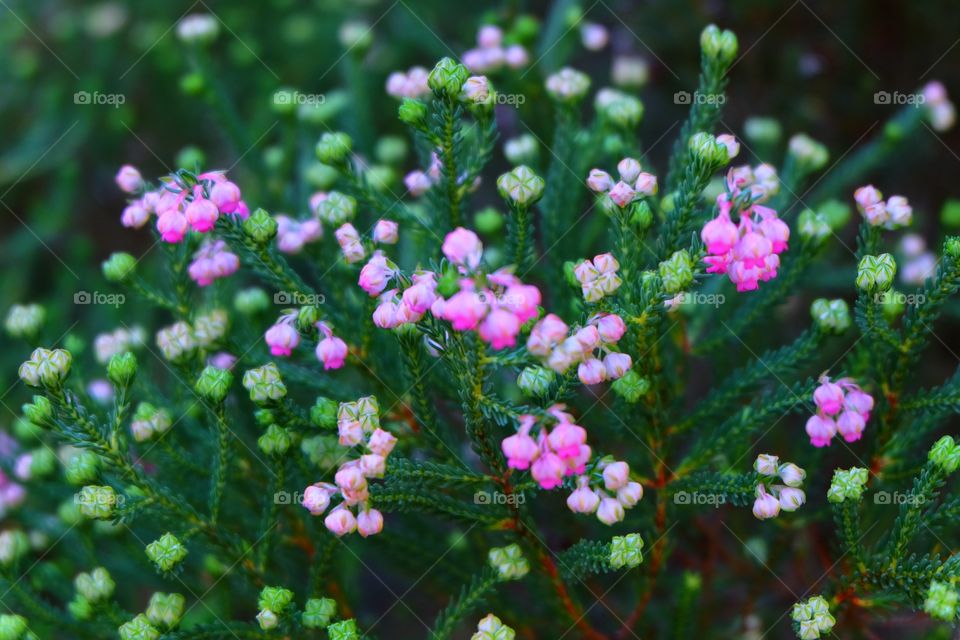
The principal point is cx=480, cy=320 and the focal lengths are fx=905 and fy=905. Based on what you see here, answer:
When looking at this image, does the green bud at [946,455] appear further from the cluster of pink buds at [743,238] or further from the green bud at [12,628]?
the green bud at [12,628]

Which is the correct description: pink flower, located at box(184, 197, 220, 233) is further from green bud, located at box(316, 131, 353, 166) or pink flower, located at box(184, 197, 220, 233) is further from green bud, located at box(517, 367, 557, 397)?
green bud, located at box(517, 367, 557, 397)

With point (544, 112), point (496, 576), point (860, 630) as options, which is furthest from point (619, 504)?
point (544, 112)

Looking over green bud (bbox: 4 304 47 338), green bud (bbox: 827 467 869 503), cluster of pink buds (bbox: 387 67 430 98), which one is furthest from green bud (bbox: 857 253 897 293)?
green bud (bbox: 4 304 47 338)
